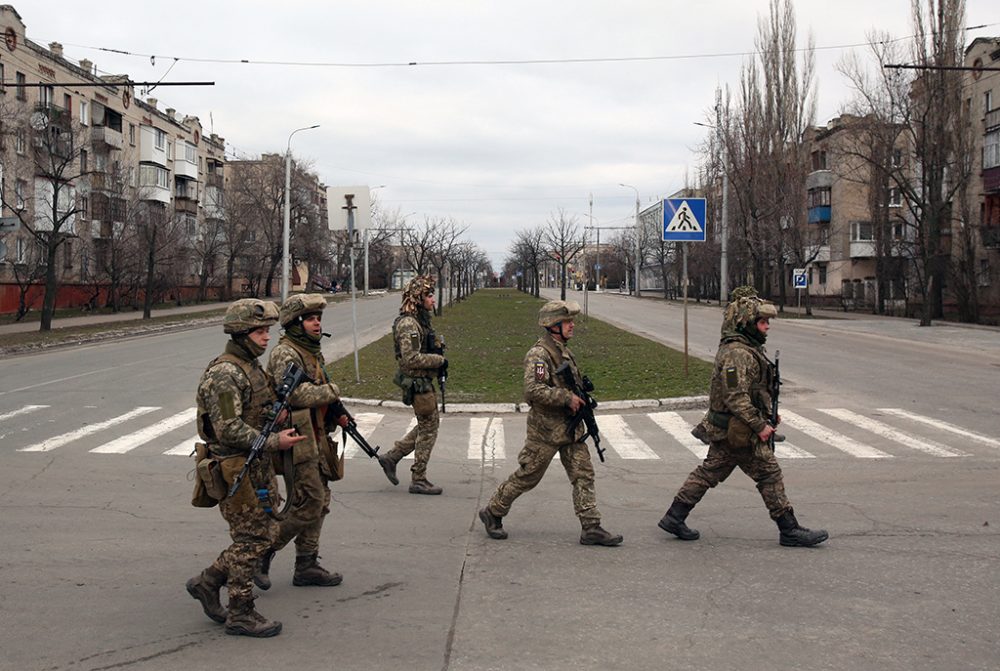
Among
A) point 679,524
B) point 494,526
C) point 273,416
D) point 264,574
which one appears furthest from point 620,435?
point 273,416

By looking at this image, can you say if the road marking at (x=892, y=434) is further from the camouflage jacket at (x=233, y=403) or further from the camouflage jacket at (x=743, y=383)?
the camouflage jacket at (x=233, y=403)

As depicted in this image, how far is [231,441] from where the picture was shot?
4.54 meters

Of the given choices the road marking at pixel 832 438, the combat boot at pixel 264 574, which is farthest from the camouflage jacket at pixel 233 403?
the road marking at pixel 832 438

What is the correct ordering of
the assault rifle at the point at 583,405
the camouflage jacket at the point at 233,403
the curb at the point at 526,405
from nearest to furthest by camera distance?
the camouflage jacket at the point at 233,403 < the assault rifle at the point at 583,405 < the curb at the point at 526,405

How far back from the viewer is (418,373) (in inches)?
310

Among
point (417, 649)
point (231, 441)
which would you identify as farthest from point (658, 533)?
point (231, 441)

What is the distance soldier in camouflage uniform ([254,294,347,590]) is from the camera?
518cm

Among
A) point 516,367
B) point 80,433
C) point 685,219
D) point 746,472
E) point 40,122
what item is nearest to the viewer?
point 746,472

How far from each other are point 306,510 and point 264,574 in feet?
1.81

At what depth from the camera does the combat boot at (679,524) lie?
643cm

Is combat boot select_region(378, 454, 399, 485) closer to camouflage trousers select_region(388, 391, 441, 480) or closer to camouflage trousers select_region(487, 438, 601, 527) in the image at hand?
camouflage trousers select_region(388, 391, 441, 480)

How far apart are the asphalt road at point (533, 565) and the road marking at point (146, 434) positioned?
6 cm

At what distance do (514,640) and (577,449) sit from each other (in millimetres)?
2039

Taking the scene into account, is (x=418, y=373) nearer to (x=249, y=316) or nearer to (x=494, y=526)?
(x=494, y=526)
